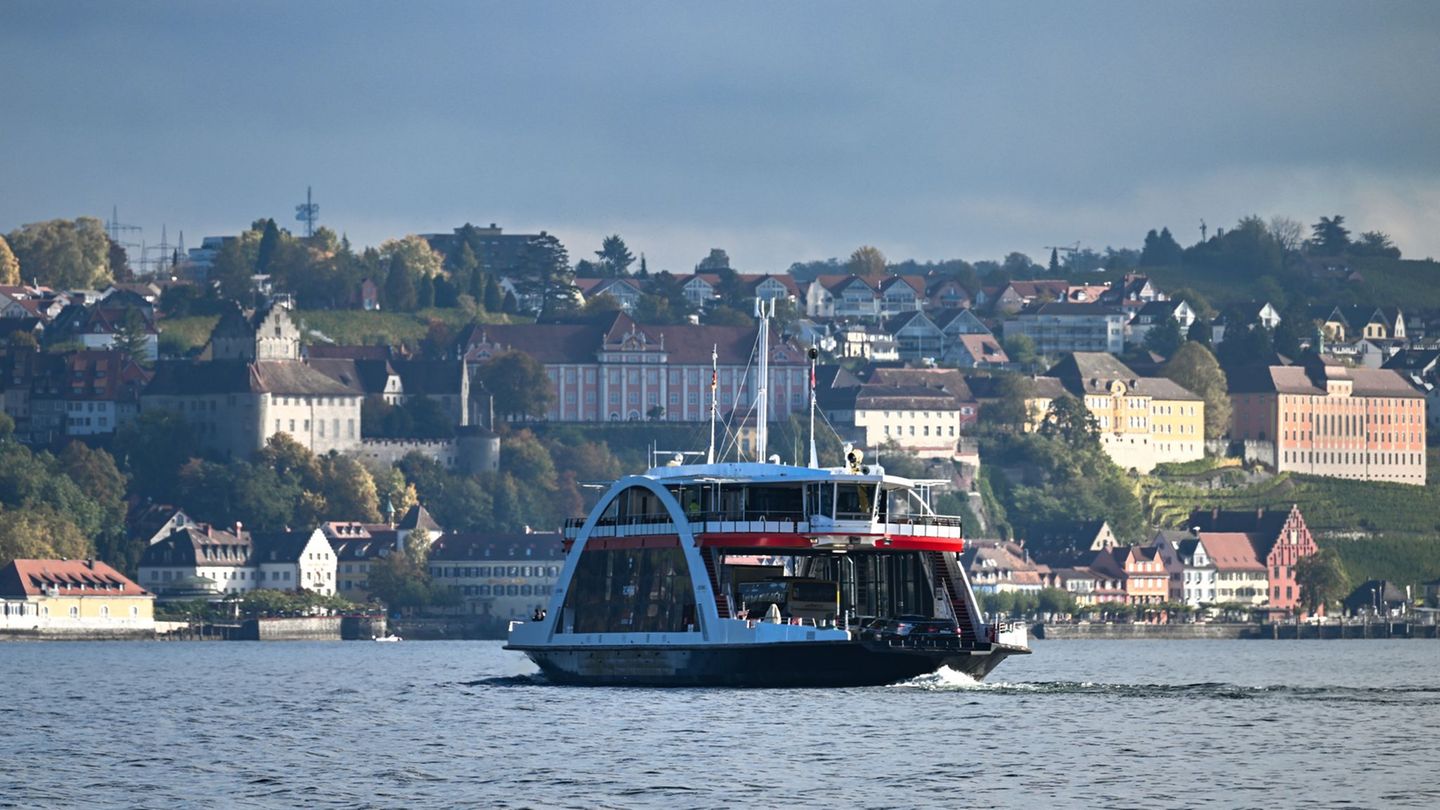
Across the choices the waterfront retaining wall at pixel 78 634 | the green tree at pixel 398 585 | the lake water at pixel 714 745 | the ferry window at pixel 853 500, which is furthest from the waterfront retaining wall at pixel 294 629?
the ferry window at pixel 853 500

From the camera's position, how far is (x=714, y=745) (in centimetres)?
6956

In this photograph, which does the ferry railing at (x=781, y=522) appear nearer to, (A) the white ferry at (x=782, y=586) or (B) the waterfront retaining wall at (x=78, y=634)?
(A) the white ferry at (x=782, y=586)

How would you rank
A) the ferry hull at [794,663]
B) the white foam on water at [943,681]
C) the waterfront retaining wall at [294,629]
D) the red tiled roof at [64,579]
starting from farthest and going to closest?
the waterfront retaining wall at [294,629], the red tiled roof at [64,579], the white foam on water at [943,681], the ferry hull at [794,663]

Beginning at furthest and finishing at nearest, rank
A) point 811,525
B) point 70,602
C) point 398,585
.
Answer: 1. point 398,585
2. point 70,602
3. point 811,525

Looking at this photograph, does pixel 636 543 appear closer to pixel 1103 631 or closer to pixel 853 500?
pixel 853 500

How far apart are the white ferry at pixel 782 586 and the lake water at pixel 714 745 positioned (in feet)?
3.12

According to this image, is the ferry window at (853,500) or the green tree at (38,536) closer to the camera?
the ferry window at (853,500)

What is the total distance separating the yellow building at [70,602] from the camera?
17050 cm

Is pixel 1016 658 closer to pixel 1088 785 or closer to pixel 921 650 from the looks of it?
pixel 921 650

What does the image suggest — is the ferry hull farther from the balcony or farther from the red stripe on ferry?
the balcony

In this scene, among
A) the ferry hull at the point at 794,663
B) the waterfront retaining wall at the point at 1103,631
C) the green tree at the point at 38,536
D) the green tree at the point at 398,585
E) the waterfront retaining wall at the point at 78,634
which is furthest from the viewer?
the waterfront retaining wall at the point at 1103,631

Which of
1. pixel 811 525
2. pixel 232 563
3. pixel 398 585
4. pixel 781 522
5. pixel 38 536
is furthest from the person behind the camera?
pixel 232 563

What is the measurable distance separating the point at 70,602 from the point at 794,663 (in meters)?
101

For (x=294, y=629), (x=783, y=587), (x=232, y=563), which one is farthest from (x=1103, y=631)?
(x=783, y=587)
